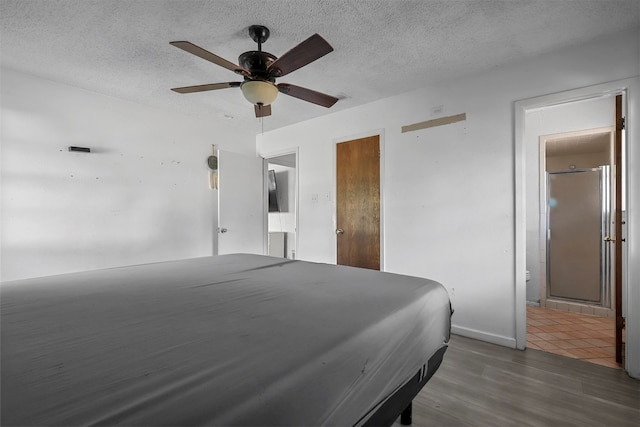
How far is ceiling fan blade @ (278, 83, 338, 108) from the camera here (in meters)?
1.99

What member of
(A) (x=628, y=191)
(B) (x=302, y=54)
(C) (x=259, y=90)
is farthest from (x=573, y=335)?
(C) (x=259, y=90)

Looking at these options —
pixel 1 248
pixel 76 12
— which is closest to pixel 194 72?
pixel 76 12

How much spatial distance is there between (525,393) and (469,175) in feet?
5.74

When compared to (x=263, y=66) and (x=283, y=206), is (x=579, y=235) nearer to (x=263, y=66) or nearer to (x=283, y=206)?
(x=263, y=66)

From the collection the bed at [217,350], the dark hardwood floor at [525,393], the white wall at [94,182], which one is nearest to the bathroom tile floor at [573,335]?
the dark hardwood floor at [525,393]

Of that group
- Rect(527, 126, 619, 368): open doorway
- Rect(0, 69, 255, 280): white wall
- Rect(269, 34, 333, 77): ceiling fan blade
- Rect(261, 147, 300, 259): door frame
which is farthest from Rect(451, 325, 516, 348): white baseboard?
Rect(0, 69, 255, 280): white wall

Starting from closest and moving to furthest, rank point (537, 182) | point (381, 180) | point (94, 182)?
point (94, 182) → point (381, 180) → point (537, 182)

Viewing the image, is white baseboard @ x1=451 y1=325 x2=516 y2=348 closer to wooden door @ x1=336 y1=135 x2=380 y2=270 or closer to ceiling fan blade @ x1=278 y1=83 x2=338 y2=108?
wooden door @ x1=336 y1=135 x2=380 y2=270

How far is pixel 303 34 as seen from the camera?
204 centimetres

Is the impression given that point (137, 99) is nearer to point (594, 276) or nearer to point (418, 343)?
point (418, 343)

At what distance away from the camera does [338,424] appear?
2.48 ft

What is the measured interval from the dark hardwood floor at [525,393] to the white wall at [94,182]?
320 centimetres

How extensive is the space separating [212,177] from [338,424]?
147 inches

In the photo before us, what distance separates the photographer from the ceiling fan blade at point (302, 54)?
1.51 metres
